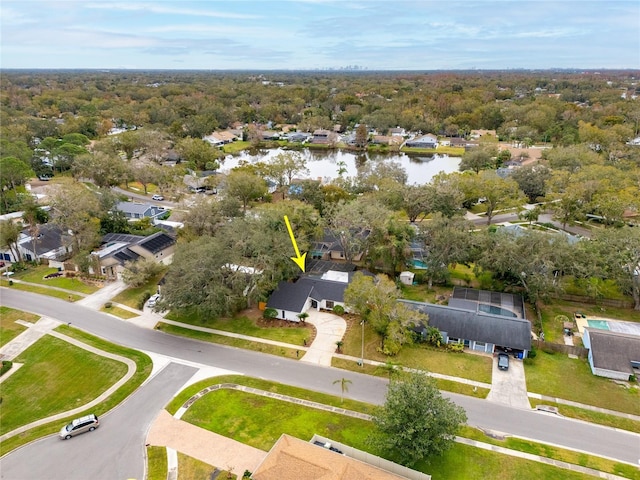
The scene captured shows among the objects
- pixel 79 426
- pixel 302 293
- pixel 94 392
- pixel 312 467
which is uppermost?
pixel 312 467

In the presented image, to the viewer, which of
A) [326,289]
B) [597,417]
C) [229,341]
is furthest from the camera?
[326,289]

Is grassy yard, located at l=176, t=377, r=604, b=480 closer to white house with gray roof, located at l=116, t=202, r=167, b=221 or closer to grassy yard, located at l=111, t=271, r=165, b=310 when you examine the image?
grassy yard, located at l=111, t=271, r=165, b=310

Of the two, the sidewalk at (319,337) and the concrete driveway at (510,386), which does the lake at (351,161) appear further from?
the concrete driveway at (510,386)

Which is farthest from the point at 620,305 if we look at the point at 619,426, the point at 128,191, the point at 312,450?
the point at 128,191

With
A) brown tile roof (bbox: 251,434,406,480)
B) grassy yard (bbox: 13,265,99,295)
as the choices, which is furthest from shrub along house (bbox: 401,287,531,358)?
grassy yard (bbox: 13,265,99,295)

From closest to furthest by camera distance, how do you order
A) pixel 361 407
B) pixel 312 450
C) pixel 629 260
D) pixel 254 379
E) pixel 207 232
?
pixel 312 450
pixel 361 407
pixel 254 379
pixel 629 260
pixel 207 232

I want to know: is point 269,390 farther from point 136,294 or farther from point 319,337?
point 136,294

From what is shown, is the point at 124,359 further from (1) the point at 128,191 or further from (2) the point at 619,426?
(1) the point at 128,191

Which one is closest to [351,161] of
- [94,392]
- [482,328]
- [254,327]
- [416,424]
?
[254,327]
